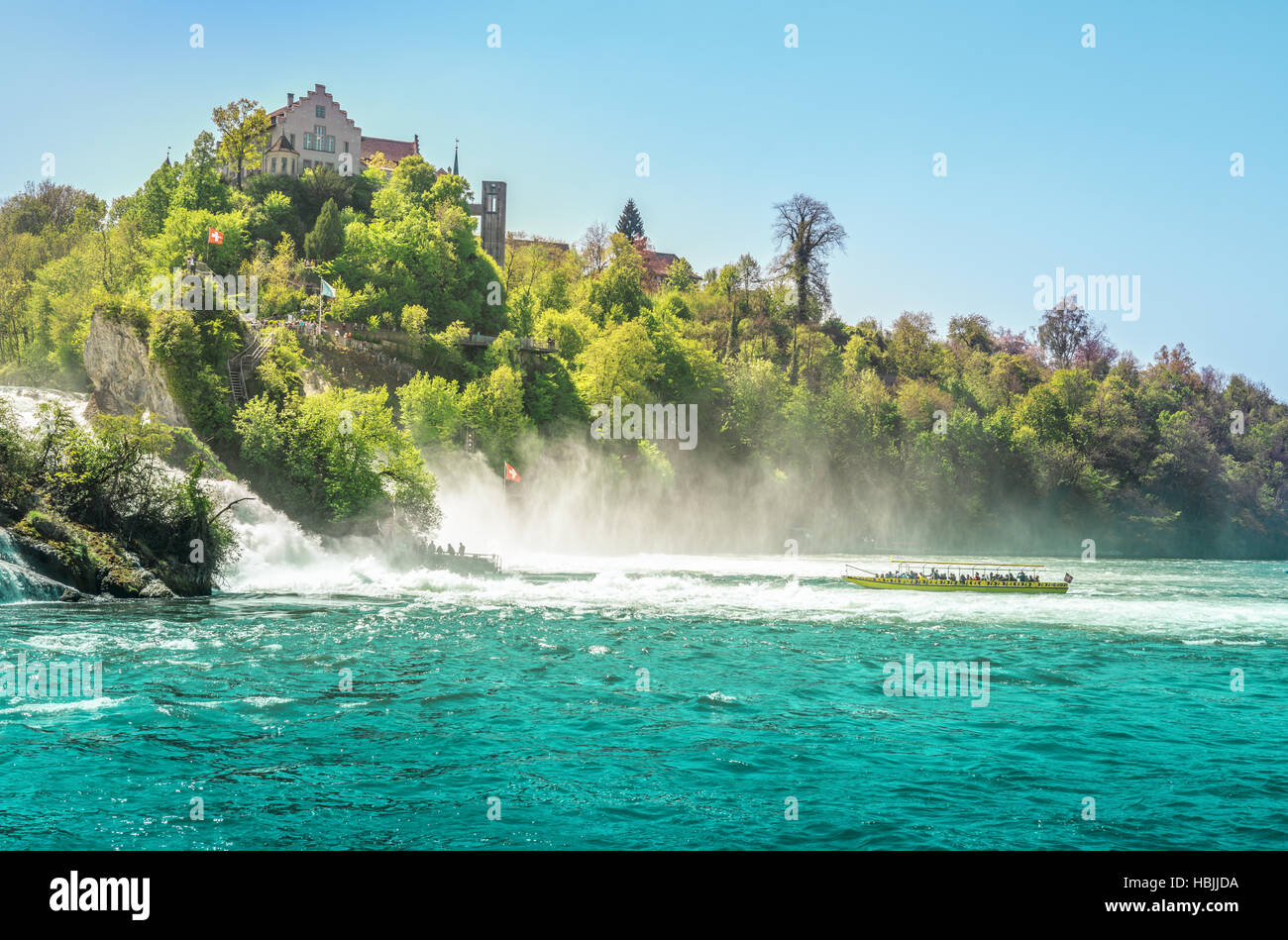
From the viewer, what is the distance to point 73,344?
272ft

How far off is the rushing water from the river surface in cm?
9

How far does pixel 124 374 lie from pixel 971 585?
45923 mm

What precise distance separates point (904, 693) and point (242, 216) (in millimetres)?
83699

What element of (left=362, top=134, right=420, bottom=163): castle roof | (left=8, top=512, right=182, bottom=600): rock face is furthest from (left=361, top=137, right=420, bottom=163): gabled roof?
(left=8, top=512, right=182, bottom=600): rock face

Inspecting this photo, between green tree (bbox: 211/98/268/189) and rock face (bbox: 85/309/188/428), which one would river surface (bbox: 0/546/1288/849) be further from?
green tree (bbox: 211/98/268/189)

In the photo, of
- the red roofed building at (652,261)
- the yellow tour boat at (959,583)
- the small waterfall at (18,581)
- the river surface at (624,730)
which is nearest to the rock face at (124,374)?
the small waterfall at (18,581)

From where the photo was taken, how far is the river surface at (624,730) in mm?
15781

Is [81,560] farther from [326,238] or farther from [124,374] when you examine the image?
[326,238]

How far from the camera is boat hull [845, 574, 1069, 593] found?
5009 centimetres

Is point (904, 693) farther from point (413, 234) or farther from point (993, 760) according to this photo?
point (413, 234)

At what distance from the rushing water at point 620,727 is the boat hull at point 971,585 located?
7.65 metres

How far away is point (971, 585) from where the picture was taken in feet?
166

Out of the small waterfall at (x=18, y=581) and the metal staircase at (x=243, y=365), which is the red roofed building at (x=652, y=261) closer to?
the metal staircase at (x=243, y=365)
